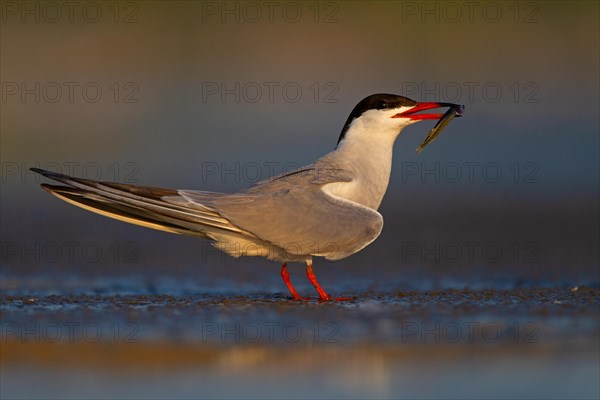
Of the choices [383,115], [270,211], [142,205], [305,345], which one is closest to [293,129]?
[383,115]

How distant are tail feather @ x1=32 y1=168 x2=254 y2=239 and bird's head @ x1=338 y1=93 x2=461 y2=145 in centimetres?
118

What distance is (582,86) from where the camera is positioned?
17.4 meters

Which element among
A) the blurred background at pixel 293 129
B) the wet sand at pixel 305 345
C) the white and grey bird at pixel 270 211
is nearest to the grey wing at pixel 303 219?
the white and grey bird at pixel 270 211

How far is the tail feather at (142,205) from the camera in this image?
7801 mm

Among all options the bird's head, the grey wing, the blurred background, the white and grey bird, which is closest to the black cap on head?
the bird's head

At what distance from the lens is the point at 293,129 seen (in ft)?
52.2

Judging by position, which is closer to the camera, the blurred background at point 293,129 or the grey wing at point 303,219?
the grey wing at point 303,219

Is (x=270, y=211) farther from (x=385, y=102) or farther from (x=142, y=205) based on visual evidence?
(x=385, y=102)

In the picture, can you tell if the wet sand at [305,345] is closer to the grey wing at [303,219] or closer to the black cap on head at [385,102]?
the grey wing at [303,219]

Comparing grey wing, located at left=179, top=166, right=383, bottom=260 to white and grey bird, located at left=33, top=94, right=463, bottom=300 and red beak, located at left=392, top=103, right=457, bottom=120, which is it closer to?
white and grey bird, located at left=33, top=94, right=463, bottom=300

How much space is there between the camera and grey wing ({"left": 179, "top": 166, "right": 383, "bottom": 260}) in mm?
8078

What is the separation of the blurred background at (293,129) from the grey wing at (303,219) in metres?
0.64

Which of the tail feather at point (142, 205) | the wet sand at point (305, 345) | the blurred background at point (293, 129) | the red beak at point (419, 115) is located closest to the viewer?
the wet sand at point (305, 345)

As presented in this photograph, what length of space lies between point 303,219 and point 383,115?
3.47ft
